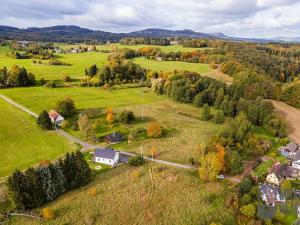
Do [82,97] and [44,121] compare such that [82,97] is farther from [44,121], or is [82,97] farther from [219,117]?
[219,117]

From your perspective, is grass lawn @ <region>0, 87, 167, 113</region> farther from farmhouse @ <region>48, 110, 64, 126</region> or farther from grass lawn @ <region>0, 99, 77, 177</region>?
farmhouse @ <region>48, 110, 64, 126</region>

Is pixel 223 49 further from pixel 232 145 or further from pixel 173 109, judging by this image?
pixel 232 145

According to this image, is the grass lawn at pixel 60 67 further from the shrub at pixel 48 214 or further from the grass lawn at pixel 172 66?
the shrub at pixel 48 214

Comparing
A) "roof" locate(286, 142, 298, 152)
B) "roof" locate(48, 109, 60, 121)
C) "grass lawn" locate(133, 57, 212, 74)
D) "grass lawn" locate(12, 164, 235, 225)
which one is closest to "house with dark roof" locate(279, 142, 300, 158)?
"roof" locate(286, 142, 298, 152)

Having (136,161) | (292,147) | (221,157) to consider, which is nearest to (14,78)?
(136,161)

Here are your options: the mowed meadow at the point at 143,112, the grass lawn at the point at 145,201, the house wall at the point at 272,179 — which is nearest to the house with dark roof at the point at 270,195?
the house wall at the point at 272,179

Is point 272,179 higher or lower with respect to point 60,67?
lower
